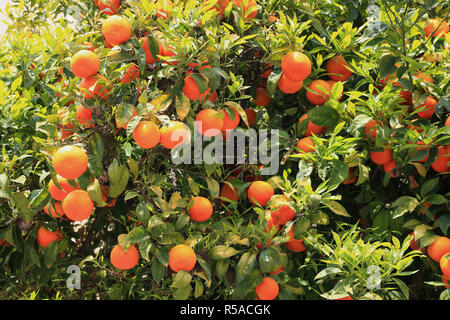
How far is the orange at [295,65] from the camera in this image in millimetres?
1187

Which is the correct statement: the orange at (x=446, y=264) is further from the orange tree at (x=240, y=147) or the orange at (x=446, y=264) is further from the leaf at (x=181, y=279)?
the leaf at (x=181, y=279)

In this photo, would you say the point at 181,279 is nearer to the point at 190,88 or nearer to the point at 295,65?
the point at 190,88

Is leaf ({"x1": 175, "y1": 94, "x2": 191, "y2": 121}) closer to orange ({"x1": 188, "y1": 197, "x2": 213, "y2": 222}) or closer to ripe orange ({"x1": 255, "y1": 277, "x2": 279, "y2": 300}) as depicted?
orange ({"x1": 188, "y1": 197, "x2": 213, "y2": 222})

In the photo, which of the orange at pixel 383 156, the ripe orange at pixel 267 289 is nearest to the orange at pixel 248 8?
the orange at pixel 383 156

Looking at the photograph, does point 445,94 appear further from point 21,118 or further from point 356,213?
point 21,118

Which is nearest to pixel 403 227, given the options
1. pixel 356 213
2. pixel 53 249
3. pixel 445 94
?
pixel 356 213

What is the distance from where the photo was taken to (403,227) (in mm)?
1275

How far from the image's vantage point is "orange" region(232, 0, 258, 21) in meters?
1.27

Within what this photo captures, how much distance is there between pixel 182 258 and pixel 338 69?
76cm

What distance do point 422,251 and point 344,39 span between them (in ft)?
2.15

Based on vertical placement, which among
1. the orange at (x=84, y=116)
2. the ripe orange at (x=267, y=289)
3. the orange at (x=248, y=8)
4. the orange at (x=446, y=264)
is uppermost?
the orange at (x=248, y=8)

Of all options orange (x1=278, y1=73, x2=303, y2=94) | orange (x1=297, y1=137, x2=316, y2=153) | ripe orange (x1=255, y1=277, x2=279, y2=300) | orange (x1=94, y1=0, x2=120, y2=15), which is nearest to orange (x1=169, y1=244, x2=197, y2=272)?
ripe orange (x1=255, y1=277, x2=279, y2=300)

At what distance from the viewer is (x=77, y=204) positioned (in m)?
1.04

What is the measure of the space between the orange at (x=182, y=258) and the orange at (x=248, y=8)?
27.3 inches
